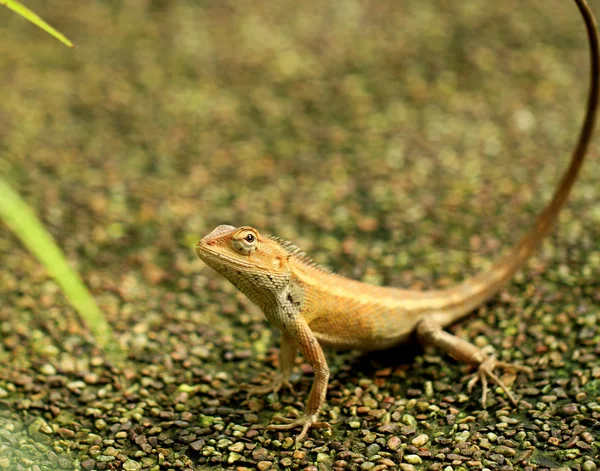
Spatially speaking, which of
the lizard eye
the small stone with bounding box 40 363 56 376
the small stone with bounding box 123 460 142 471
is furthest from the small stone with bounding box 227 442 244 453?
the small stone with bounding box 40 363 56 376

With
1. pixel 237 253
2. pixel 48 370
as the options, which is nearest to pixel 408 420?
pixel 237 253

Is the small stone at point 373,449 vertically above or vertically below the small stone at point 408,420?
below

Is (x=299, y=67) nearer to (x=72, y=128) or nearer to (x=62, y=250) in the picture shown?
(x=72, y=128)

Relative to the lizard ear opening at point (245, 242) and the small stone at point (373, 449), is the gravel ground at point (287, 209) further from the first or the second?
the lizard ear opening at point (245, 242)

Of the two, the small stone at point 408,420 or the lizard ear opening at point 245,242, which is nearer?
the lizard ear opening at point 245,242

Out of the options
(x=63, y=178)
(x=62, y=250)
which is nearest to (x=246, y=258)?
(x=62, y=250)

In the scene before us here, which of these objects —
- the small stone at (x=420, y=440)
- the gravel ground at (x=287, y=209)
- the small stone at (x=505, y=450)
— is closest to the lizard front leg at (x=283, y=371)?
the gravel ground at (x=287, y=209)

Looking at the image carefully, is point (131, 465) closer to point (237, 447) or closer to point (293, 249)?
point (237, 447)

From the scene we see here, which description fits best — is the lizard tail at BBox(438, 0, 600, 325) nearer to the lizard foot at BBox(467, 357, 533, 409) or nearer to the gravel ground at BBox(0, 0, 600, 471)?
the gravel ground at BBox(0, 0, 600, 471)
